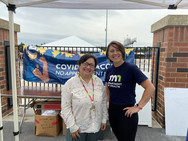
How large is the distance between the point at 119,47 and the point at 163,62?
6.77 feet

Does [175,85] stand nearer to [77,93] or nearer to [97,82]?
[97,82]

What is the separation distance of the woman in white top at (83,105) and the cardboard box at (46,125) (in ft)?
4.42

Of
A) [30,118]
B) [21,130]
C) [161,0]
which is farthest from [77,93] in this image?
[30,118]

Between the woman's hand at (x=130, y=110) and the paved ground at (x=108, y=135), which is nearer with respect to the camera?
the woman's hand at (x=130, y=110)

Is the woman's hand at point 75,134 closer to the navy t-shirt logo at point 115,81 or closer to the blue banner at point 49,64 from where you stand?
the navy t-shirt logo at point 115,81

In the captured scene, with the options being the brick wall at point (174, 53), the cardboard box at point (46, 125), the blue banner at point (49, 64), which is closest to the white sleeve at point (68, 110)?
the cardboard box at point (46, 125)

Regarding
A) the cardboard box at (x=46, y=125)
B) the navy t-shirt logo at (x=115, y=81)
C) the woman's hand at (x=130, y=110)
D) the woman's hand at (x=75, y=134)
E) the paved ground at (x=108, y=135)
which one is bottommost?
the paved ground at (x=108, y=135)

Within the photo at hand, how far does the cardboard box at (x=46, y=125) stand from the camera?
2.95 metres

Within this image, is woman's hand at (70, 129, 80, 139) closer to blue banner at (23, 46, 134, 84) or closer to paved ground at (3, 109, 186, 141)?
paved ground at (3, 109, 186, 141)

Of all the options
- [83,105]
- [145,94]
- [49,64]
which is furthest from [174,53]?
[49,64]

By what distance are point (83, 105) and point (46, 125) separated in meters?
1.75

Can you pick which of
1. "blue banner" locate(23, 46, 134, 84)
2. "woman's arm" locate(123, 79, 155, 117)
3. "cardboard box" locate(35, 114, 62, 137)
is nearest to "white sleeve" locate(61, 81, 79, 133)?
"woman's arm" locate(123, 79, 155, 117)

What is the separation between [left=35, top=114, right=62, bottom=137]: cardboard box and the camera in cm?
295

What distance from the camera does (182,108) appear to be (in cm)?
306
